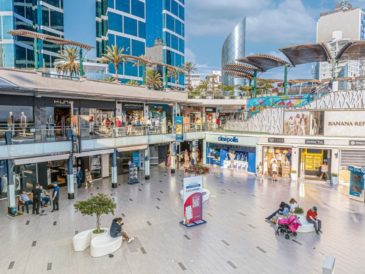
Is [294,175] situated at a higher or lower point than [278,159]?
lower

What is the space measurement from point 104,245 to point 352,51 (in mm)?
30475

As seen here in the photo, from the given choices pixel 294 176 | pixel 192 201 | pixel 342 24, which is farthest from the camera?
pixel 342 24

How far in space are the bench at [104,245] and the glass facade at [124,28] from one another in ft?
109

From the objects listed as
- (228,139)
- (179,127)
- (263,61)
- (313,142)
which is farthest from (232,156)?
(263,61)

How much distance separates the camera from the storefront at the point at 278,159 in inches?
949

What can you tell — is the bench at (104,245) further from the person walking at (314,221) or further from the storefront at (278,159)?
Result: the storefront at (278,159)

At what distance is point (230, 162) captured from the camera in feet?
92.7

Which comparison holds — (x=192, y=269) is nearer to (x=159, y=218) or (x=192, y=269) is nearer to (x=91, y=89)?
(x=159, y=218)

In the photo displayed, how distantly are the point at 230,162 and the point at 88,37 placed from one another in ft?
96.4

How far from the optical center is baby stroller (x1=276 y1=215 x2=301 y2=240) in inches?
472

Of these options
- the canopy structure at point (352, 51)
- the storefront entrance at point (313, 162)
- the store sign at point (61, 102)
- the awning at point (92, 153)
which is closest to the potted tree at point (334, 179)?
the storefront entrance at point (313, 162)

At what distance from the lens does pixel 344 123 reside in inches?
887

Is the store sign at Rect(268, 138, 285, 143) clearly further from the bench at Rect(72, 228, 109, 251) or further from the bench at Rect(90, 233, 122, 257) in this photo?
the bench at Rect(72, 228, 109, 251)

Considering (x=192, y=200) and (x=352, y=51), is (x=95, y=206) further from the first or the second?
(x=352, y=51)
